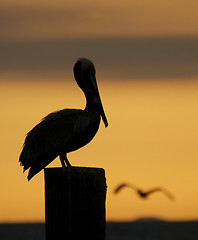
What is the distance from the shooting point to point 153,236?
5350 cm

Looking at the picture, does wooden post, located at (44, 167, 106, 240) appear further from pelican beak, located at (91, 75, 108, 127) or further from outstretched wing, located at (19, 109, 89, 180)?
pelican beak, located at (91, 75, 108, 127)

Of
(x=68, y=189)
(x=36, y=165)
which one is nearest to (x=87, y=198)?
(x=68, y=189)

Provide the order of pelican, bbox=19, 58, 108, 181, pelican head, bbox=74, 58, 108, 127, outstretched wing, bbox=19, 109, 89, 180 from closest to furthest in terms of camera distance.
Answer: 1. outstretched wing, bbox=19, 109, 89, 180
2. pelican, bbox=19, 58, 108, 181
3. pelican head, bbox=74, 58, 108, 127

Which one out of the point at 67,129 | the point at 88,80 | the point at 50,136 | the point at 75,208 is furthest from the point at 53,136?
the point at 75,208

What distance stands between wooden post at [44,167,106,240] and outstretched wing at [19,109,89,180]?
10.6 ft

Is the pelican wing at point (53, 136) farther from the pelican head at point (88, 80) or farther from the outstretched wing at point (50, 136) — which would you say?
the pelican head at point (88, 80)

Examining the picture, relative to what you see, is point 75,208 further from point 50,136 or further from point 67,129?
point 67,129

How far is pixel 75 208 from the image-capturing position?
11.6 meters

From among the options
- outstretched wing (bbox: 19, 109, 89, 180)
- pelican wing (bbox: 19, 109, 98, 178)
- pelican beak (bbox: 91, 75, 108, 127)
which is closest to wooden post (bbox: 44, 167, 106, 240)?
outstretched wing (bbox: 19, 109, 89, 180)

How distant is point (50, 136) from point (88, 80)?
1.22m

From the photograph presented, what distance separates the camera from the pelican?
1536 cm

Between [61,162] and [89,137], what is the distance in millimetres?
589

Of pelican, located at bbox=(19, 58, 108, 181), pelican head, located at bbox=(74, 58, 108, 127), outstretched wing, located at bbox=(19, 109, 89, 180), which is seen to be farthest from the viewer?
pelican head, located at bbox=(74, 58, 108, 127)

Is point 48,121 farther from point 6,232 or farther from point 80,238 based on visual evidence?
point 6,232
